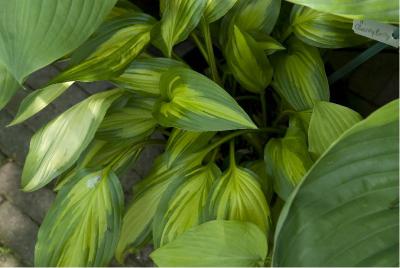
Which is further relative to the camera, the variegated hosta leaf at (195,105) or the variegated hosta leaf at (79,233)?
the variegated hosta leaf at (79,233)

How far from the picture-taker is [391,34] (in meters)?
0.66

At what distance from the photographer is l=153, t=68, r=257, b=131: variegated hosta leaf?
735 mm

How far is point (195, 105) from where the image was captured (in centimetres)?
77

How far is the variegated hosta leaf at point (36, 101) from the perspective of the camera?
0.91m

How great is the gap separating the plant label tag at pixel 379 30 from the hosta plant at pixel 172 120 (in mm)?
132

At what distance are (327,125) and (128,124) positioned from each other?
395 millimetres

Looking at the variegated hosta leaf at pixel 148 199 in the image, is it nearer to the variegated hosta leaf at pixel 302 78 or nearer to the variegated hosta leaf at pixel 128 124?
the variegated hosta leaf at pixel 128 124

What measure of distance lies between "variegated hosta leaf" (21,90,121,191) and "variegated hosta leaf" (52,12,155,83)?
10 centimetres

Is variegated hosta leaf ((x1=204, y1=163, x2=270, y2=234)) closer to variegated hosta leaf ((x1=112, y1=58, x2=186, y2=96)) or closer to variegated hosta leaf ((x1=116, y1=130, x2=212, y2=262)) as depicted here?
variegated hosta leaf ((x1=116, y1=130, x2=212, y2=262))

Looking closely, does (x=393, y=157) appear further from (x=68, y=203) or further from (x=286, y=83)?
(x=68, y=203)

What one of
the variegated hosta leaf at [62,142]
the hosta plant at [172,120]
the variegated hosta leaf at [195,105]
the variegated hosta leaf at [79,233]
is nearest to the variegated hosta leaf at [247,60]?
the hosta plant at [172,120]

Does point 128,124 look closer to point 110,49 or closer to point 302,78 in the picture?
point 110,49

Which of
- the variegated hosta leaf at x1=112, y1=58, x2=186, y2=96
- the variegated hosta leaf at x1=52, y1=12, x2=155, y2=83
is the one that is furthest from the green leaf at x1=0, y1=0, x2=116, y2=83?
the variegated hosta leaf at x1=112, y1=58, x2=186, y2=96

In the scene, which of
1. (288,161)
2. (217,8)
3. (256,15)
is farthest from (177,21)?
(288,161)
